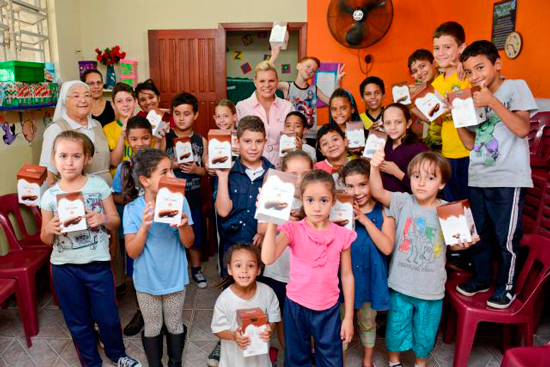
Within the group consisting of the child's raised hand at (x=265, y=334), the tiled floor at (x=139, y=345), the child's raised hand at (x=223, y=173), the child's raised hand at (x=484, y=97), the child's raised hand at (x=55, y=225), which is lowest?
the tiled floor at (x=139, y=345)

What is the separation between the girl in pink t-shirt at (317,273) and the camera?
1.67m

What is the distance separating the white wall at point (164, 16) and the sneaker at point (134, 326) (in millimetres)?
3970

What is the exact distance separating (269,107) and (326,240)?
160cm

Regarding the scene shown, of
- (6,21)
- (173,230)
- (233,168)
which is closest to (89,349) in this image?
(173,230)

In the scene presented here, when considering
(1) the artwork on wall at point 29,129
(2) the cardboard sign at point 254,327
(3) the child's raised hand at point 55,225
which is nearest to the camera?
(2) the cardboard sign at point 254,327

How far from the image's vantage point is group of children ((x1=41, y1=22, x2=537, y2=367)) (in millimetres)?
1738

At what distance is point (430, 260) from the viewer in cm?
195

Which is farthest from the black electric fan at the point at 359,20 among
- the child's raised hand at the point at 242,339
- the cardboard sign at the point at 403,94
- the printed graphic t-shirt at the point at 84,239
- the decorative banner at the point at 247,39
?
the child's raised hand at the point at 242,339

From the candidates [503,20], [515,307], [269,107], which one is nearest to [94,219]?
[269,107]

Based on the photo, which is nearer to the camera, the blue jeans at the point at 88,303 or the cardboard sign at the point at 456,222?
the cardboard sign at the point at 456,222

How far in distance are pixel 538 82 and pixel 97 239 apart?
3496 mm

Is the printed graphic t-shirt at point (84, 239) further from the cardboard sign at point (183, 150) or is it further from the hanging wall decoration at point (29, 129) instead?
the hanging wall decoration at point (29, 129)

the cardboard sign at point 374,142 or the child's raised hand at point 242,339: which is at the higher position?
the cardboard sign at point 374,142

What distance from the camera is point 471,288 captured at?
2.14 meters
